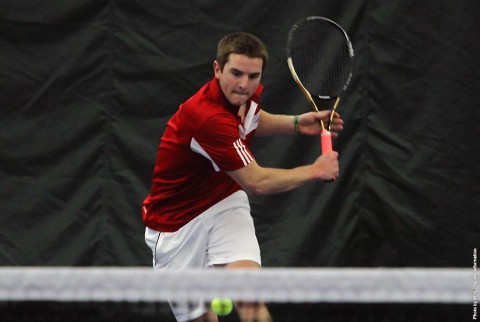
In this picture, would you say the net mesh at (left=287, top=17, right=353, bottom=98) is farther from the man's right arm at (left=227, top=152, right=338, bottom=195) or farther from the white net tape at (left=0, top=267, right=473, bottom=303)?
the white net tape at (left=0, top=267, right=473, bottom=303)

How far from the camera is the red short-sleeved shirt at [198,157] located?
11.0 ft

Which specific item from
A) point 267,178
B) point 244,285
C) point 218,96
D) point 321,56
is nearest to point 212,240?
point 267,178

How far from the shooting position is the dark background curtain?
4621 millimetres

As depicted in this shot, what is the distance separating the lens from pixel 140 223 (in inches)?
182

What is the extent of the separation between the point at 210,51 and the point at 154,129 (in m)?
0.47

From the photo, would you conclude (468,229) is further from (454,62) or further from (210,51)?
(210,51)

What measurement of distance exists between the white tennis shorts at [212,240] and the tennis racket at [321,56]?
62cm

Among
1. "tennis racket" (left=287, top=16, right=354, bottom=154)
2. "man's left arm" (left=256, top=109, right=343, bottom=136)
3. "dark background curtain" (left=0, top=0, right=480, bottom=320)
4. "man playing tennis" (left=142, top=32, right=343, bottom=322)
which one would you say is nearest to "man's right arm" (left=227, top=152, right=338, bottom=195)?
"man playing tennis" (left=142, top=32, right=343, bottom=322)

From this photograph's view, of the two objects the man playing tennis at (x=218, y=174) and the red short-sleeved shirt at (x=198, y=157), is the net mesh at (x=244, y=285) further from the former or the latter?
the red short-sleeved shirt at (x=198, y=157)

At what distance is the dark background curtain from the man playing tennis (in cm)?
92

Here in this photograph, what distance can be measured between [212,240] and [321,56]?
1.17 metres

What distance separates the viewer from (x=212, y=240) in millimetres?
3566

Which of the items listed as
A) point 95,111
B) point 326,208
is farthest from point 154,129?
point 326,208

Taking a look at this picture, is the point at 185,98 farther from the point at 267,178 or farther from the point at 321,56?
the point at 267,178
